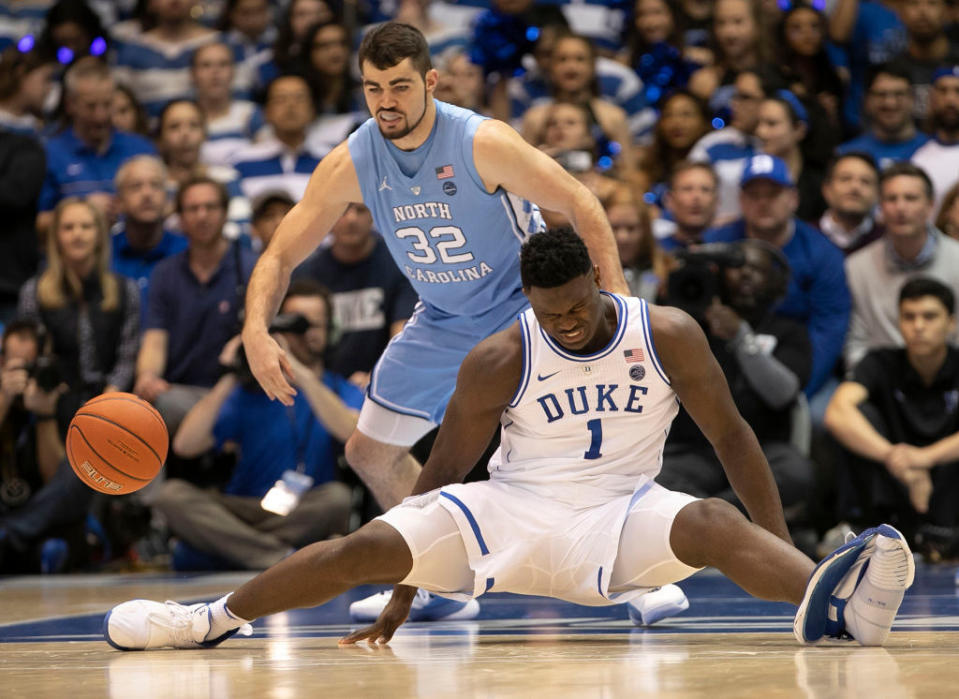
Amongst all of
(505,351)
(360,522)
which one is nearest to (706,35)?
(360,522)

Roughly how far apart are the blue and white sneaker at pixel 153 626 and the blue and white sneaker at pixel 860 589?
1639 mm

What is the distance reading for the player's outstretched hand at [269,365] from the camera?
4.59m

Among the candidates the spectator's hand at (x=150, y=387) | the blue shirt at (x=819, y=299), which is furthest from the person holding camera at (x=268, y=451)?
the blue shirt at (x=819, y=299)

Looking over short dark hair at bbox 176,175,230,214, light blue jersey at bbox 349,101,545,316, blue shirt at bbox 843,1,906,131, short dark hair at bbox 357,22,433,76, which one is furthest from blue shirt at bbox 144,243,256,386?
blue shirt at bbox 843,1,906,131

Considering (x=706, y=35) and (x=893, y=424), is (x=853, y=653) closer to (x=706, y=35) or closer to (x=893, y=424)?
(x=893, y=424)

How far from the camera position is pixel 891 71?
9109 mm

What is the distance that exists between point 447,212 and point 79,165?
5.42 metres

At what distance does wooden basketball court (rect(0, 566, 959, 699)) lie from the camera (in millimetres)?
3092

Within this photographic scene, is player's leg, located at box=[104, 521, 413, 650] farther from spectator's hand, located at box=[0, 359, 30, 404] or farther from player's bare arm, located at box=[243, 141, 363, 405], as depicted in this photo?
Result: spectator's hand, located at box=[0, 359, 30, 404]

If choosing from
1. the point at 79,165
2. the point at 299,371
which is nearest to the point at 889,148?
the point at 299,371

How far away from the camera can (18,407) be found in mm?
8328

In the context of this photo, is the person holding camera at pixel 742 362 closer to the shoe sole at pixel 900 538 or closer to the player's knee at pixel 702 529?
the player's knee at pixel 702 529

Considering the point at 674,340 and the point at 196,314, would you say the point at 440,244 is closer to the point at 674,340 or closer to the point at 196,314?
the point at 674,340

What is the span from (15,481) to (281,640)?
13.8ft
